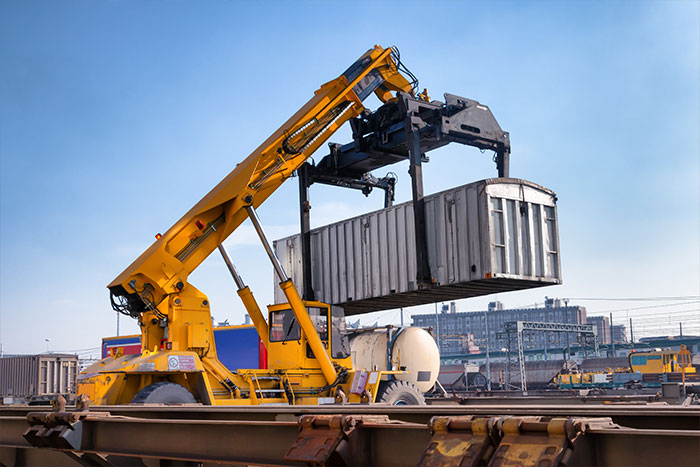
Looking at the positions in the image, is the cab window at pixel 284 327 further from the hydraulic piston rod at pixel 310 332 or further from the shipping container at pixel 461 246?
the shipping container at pixel 461 246

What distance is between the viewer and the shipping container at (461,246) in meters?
13.1

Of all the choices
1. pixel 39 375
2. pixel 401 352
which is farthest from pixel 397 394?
pixel 39 375

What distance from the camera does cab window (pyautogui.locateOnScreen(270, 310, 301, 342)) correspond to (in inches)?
526

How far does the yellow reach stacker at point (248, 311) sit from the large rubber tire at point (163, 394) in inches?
0.6

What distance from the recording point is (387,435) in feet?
12.8

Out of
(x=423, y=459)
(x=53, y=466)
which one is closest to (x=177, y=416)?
(x=53, y=466)

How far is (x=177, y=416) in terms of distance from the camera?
5.56m

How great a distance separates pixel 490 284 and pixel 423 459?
1053cm

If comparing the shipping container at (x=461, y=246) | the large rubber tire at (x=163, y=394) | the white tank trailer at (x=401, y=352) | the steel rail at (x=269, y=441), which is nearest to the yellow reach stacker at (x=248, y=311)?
the large rubber tire at (x=163, y=394)

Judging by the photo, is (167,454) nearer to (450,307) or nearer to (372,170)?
(372,170)

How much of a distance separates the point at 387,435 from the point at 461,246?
9.78m

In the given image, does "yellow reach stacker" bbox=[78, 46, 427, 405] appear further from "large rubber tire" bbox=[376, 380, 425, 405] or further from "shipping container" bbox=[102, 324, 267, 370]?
"shipping container" bbox=[102, 324, 267, 370]

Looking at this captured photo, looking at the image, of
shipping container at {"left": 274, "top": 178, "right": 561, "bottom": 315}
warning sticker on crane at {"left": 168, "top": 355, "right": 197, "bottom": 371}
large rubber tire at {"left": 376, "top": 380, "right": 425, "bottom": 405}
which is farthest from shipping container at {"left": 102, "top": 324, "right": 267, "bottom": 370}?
warning sticker on crane at {"left": 168, "top": 355, "right": 197, "bottom": 371}

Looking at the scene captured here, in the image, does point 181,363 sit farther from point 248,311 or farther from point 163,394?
point 248,311
